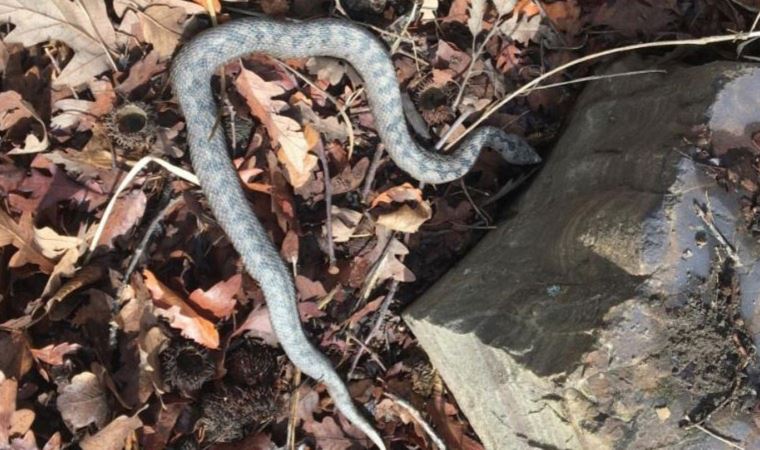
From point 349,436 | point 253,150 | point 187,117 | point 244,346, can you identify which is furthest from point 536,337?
point 187,117

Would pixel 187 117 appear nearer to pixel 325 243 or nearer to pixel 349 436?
pixel 325 243

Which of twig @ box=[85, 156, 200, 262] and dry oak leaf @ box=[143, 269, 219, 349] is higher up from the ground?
twig @ box=[85, 156, 200, 262]

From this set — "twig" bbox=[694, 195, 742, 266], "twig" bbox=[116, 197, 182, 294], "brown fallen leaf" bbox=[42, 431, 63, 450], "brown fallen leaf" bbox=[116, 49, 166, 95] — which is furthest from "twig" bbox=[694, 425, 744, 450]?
"brown fallen leaf" bbox=[116, 49, 166, 95]

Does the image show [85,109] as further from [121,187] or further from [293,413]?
[293,413]

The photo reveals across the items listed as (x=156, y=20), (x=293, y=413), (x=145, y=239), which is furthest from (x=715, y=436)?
(x=156, y=20)

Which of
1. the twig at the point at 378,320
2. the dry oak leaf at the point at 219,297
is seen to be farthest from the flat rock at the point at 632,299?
the dry oak leaf at the point at 219,297

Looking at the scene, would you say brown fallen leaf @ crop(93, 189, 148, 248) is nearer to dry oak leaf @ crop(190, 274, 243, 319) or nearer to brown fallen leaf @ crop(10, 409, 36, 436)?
dry oak leaf @ crop(190, 274, 243, 319)
